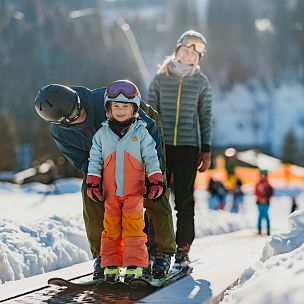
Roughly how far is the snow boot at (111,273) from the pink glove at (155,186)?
551 millimetres

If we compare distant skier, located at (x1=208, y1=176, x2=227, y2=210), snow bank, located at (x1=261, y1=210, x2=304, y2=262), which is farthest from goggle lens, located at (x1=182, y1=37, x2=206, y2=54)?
distant skier, located at (x1=208, y1=176, x2=227, y2=210)

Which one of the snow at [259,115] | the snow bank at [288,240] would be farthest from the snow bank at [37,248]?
the snow at [259,115]

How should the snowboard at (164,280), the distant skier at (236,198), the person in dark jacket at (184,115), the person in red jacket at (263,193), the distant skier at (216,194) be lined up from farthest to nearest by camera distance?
the distant skier at (216,194) → the distant skier at (236,198) → the person in red jacket at (263,193) → the person in dark jacket at (184,115) → the snowboard at (164,280)

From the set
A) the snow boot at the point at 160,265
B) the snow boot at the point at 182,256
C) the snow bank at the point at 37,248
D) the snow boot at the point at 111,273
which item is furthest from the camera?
the snow boot at the point at 182,256

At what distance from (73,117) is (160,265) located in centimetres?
120

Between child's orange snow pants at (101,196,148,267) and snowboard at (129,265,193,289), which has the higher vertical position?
child's orange snow pants at (101,196,148,267)

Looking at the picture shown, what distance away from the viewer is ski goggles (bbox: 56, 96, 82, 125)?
15.4ft

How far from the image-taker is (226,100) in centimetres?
11831

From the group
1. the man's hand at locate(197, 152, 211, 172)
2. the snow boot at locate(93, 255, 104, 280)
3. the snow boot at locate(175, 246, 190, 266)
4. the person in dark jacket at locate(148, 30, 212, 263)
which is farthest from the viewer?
the man's hand at locate(197, 152, 211, 172)

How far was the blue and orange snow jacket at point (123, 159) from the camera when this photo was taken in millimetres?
4629

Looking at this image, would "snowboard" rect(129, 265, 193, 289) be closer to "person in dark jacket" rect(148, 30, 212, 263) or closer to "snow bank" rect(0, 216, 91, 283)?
"person in dark jacket" rect(148, 30, 212, 263)

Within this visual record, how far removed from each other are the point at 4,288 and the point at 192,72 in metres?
2.38

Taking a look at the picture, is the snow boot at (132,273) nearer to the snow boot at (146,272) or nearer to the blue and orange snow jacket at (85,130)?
the snow boot at (146,272)

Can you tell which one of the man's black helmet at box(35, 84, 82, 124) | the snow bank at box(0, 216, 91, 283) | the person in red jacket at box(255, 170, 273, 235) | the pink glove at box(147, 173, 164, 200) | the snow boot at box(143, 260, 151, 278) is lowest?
the person in red jacket at box(255, 170, 273, 235)
